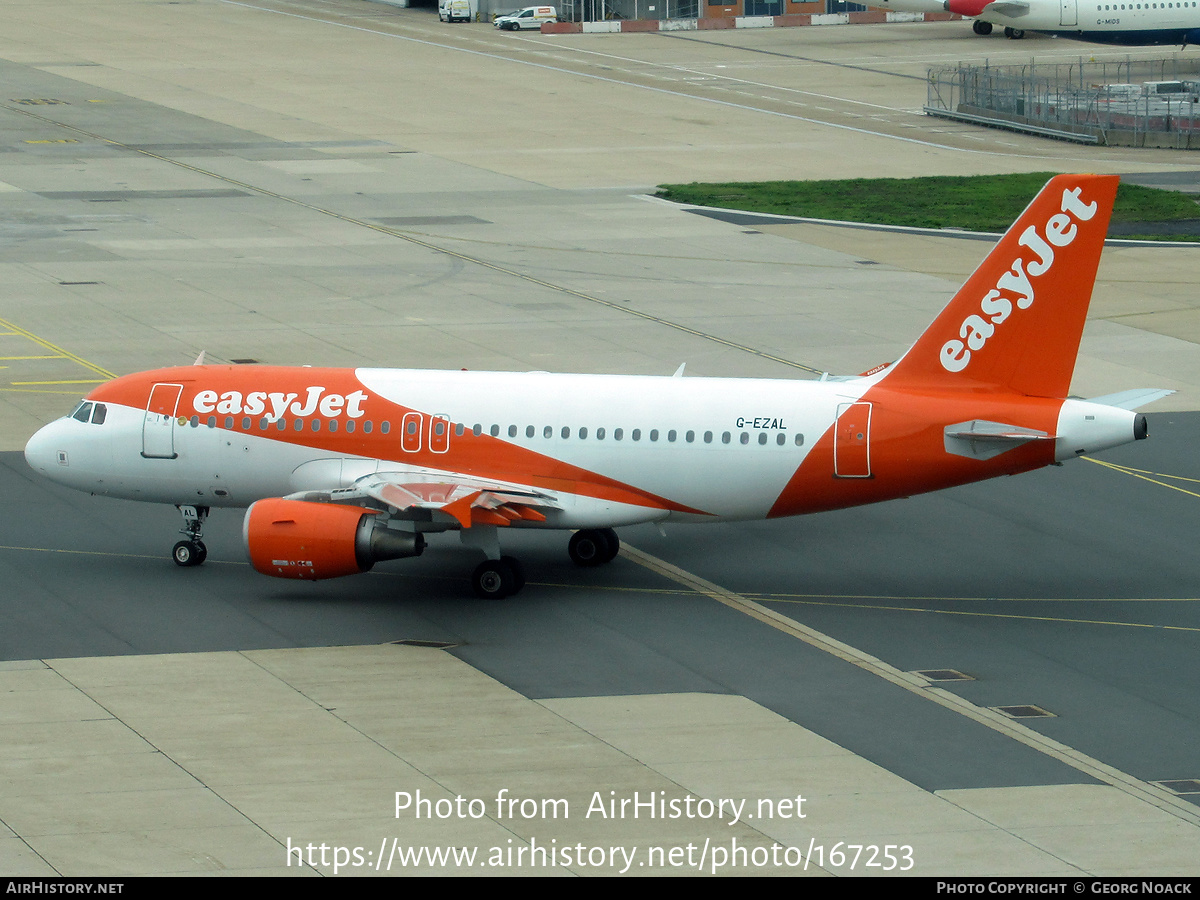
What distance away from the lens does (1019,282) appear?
35.5 metres

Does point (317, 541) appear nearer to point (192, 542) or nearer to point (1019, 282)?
point (192, 542)

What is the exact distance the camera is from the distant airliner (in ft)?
409

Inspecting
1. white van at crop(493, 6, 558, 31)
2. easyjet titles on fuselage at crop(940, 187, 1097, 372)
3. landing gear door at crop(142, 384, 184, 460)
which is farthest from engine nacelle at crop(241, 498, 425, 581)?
white van at crop(493, 6, 558, 31)

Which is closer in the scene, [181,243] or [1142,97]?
[181,243]

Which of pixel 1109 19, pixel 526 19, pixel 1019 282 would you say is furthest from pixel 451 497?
pixel 526 19

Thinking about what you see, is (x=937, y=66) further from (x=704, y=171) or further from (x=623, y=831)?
(x=623, y=831)

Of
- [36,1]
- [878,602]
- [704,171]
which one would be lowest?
[878,602]

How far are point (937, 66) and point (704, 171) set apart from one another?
4503cm

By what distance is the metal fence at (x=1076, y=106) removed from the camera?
102m

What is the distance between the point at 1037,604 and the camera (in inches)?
1455

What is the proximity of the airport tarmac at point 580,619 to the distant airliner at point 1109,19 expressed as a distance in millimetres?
56794

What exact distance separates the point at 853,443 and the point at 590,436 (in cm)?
560
